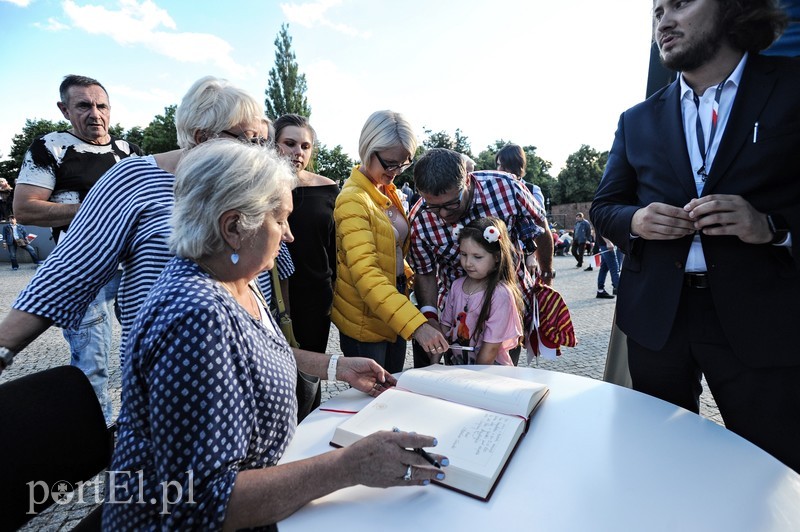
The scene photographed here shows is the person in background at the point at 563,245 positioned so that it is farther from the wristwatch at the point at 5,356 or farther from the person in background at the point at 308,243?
the wristwatch at the point at 5,356

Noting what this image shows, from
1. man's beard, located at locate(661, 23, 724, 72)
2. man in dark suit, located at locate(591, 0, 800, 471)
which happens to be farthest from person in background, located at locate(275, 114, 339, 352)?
man's beard, located at locate(661, 23, 724, 72)

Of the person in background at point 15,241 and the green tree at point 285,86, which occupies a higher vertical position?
the green tree at point 285,86

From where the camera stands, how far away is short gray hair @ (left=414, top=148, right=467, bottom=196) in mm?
2312

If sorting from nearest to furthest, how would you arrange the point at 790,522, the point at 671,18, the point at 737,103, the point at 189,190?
the point at 790,522 → the point at 189,190 → the point at 737,103 → the point at 671,18

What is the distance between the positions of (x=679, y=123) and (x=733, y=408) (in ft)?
3.77

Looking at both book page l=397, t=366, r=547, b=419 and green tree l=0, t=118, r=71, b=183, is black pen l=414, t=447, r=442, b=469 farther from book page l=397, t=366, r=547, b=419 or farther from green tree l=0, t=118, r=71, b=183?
green tree l=0, t=118, r=71, b=183

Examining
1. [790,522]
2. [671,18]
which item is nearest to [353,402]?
[790,522]

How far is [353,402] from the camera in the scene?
5.28 feet

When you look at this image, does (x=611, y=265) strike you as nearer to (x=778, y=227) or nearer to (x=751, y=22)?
(x=751, y=22)

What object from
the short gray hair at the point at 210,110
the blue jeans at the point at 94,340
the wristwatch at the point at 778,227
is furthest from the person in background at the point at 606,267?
the blue jeans at the point at 94,340

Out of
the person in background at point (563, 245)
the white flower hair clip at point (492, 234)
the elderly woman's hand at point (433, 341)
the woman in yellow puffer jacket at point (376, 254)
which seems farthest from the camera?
the person in background at point (563, 245)

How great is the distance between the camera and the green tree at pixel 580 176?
2063 inches

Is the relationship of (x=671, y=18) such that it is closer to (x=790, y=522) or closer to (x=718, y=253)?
(x=718, y=253)

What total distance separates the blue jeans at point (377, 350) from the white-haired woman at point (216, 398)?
1.28 meters
